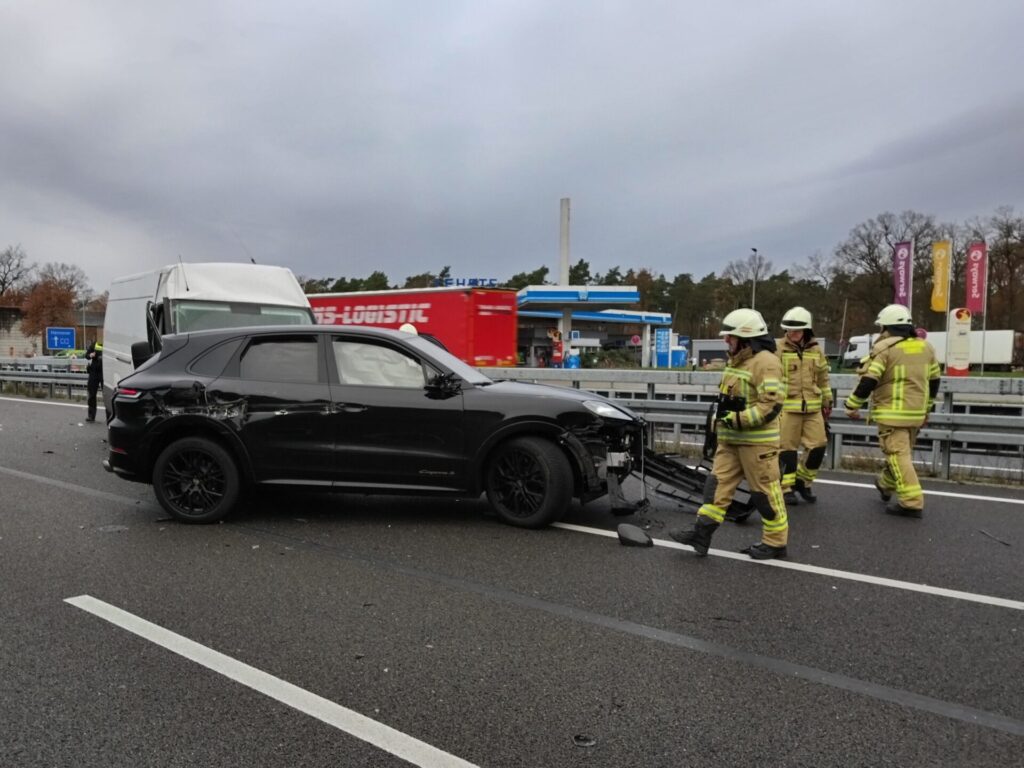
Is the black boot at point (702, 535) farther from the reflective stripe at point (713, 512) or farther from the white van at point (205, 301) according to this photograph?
the white van at point (205, 301)

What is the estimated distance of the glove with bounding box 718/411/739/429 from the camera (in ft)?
16.8

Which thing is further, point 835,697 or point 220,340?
point 220,340

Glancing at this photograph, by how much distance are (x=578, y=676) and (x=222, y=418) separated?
3926mm

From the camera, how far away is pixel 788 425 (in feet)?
22.8

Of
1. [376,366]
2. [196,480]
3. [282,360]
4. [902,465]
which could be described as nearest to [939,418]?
[902,465]

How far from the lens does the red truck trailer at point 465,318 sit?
18.3 meters

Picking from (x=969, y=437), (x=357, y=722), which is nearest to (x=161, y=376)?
(x=357, y=722)

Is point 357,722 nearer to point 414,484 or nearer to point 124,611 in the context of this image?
point 124,611

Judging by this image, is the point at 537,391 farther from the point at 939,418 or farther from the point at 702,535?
the point at 939,418

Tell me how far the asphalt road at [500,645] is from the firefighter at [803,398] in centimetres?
86

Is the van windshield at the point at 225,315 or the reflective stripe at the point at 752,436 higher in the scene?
the van windshield at the point at 225,315

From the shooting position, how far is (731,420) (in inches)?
203

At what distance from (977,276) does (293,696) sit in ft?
121

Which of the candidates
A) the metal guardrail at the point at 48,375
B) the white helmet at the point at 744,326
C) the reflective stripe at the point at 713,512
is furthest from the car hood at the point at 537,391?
the metal guardrail at the point at 48,375
